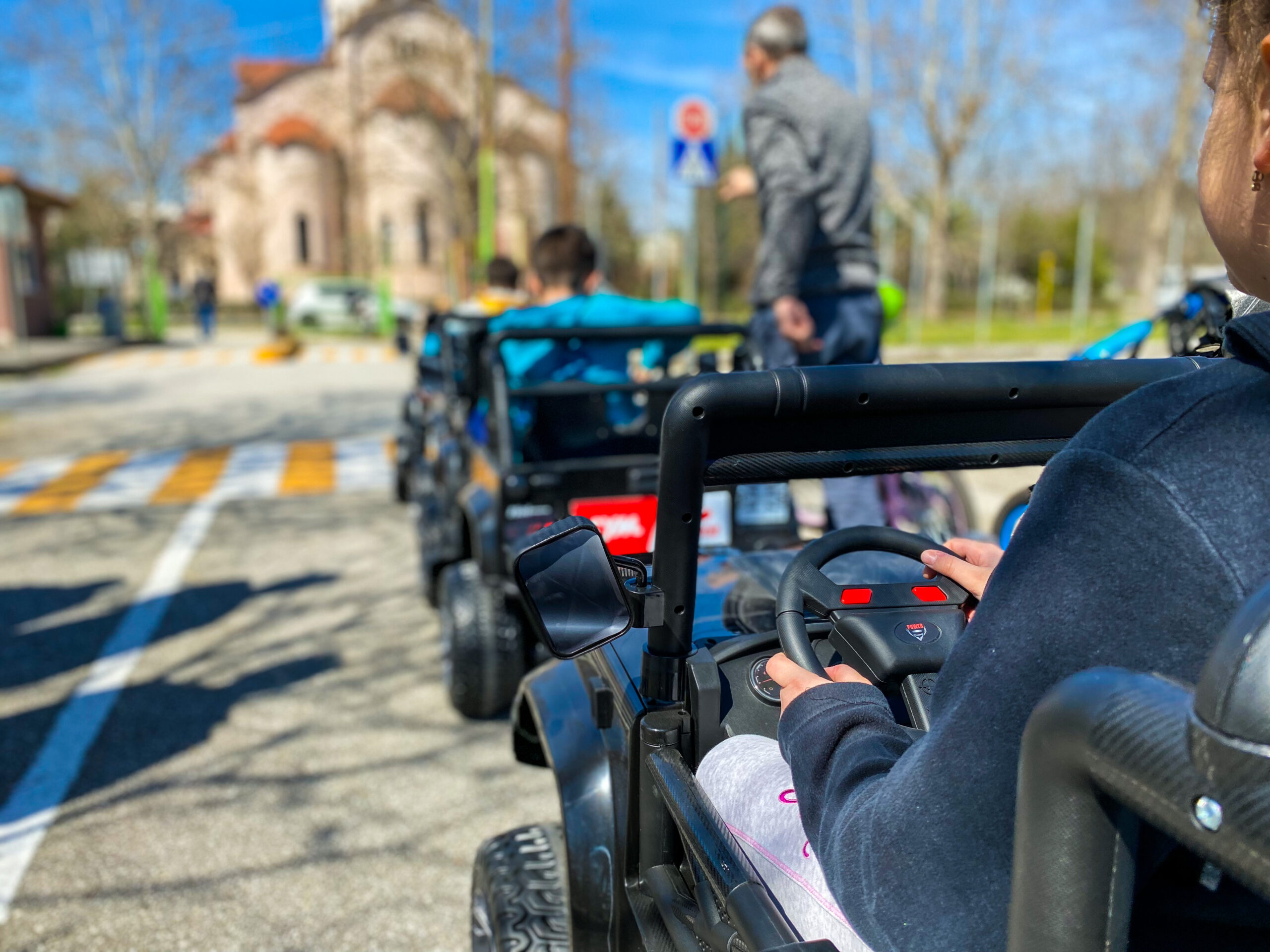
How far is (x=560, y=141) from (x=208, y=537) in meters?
15.3

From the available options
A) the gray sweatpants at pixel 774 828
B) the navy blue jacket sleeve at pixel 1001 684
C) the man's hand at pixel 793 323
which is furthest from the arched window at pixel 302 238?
the navy blue jacket sleeve at pixel 1001 684

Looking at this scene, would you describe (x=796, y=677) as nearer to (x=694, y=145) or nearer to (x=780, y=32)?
(x=780, y=32)

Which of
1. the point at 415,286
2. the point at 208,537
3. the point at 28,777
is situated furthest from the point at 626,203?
the point at 28,777

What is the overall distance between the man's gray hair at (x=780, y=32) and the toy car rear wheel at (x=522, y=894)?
11.2 feet

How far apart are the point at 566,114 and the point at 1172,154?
1184 centimetres

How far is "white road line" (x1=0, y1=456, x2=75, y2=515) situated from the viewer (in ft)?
26.9

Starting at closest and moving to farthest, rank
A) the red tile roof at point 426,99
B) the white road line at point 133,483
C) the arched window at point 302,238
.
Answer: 1. the white road line at point 133,483
2. the red tile roof at point 426,99
3. the arched window at point 302,238

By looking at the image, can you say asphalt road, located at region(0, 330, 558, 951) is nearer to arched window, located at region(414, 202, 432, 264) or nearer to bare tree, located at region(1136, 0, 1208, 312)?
bare tree, located at region(1136, 0, 1208, 312)

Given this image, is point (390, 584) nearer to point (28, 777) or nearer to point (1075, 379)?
point (28, 777)

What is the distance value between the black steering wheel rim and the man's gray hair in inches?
127

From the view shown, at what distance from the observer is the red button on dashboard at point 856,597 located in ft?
5.22

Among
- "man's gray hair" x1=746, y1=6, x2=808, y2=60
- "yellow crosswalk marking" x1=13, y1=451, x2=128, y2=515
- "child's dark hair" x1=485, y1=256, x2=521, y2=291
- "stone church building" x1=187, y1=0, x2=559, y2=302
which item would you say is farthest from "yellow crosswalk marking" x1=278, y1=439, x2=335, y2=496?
"stone church building" x1=187, y1=0, x2=559, y2=302

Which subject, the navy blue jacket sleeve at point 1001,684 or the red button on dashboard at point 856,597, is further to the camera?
the red button on dashboard at point 856,597

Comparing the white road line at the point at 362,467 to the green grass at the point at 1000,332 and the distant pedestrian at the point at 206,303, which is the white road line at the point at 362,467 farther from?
the distant pedestrian at the point at 206,303
